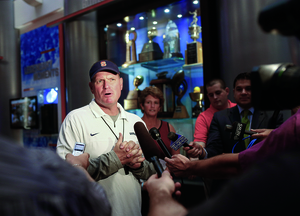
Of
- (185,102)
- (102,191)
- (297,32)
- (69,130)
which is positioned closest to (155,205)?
(102,191)

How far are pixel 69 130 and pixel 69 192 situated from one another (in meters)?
1.46

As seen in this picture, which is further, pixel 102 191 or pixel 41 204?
pixel 102 191

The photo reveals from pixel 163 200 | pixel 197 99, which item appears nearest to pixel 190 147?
pixel 163 200

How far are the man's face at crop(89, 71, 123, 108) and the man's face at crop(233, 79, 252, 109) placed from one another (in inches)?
44.4

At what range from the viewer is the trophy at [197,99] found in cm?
329

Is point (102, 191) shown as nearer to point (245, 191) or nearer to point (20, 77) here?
point (245, 191)

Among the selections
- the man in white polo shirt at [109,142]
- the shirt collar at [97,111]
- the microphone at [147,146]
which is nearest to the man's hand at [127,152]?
the man in white polo shirt at [109,142]

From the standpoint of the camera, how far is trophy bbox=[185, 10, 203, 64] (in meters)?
3.29

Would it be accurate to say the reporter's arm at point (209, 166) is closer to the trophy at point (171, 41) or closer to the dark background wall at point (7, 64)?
the trophy at point (171, 41)

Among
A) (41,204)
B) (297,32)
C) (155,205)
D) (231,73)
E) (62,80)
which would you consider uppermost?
(62,80)

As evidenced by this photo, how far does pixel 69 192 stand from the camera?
0.38 metres

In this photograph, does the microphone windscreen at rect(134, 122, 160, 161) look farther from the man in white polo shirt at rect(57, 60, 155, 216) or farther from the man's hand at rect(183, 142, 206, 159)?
the man's hand at rect(183, 142, 206, 159)

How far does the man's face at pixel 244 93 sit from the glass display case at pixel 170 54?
42.6 inches

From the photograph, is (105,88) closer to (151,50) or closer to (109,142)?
(109,142)
